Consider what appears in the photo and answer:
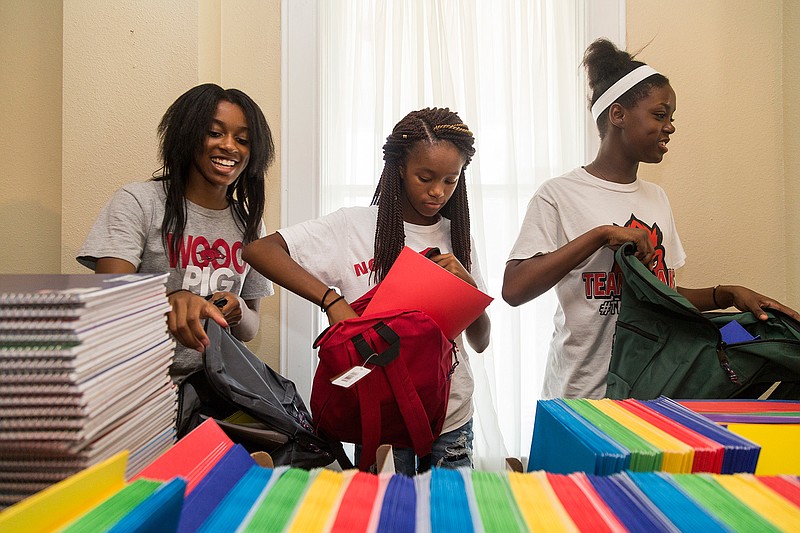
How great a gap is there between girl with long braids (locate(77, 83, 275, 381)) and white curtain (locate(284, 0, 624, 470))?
0.58 meters

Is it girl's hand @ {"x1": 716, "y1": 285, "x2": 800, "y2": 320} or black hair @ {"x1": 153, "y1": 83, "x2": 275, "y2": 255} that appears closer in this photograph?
girl's hand @ {"x1": 716, "y1": 285, "x2": 800, "y2": 320}

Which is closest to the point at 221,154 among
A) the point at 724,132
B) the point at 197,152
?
the point at 197,152

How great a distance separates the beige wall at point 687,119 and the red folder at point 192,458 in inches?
61.4

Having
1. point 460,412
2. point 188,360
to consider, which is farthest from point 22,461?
point 460,412

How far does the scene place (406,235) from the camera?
135cm

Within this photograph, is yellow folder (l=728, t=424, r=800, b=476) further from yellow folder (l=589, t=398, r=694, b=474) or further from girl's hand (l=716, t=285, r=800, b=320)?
girl's hand (l=716, t=285, r=800, b=320)

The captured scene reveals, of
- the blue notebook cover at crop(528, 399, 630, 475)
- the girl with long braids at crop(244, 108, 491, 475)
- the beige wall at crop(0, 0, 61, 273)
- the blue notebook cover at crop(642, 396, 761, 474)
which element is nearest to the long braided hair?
the girl with long braids at crop(244, 108, 491, 475)

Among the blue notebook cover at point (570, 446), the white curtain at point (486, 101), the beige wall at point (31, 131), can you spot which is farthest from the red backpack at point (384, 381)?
the beige wall at point (31, 131)

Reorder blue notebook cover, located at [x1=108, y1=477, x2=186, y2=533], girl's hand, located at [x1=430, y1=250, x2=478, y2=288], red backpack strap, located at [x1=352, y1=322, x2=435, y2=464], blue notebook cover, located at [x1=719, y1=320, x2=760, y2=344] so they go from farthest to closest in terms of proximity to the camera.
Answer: girl's hand, located at [x1=430, y1=250, x2=478, y2=288]
blue notebook cover, located at [x1=719, y1=320, x2=760, y2=344]
red backpack strap, located at [x1=352, y1=322, x2=435, y2=464]
blue notebook cover, located at [x1=108, y1=477, x2=186, y2=533]

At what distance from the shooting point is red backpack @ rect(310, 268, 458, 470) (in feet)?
2.97

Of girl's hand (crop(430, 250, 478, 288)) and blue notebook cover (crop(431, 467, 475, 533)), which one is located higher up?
girl's hand (crop(430, 250, 478, 288))

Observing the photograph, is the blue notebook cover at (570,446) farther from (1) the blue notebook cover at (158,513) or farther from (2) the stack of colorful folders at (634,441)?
(1) the blue notebook cover at (158,513)

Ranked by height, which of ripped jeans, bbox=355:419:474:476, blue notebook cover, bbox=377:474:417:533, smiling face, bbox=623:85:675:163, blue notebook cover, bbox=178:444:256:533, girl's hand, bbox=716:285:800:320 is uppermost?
smiling face, bbox=623:85:675:163

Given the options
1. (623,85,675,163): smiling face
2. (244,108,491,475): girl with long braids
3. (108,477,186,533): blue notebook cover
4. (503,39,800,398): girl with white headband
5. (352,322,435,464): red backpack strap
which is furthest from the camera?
(623,85,675,163): smiling face
